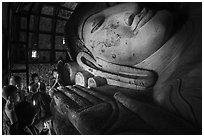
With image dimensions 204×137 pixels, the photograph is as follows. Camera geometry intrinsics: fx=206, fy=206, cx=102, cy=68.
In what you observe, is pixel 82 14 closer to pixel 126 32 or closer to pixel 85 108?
pixel 126 32

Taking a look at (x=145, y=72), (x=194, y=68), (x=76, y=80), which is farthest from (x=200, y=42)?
(x=76, y=80)

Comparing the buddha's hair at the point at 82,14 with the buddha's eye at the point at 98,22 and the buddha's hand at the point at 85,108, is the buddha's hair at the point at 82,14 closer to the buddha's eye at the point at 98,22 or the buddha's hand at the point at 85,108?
the buddha's eye at the point at 98,22

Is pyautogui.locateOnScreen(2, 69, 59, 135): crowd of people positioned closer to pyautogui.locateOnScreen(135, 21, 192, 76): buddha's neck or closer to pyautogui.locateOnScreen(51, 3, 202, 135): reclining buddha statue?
pyautogui.locateOnScreen(51, 3, 202, 135): reclining buddha statue

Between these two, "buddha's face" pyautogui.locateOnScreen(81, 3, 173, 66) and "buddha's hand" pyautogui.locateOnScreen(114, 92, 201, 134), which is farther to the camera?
"buddha's face" pyautogui.locateOnScreen(81, 3, 173, 66)

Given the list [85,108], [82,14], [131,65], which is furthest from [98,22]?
[85,108]

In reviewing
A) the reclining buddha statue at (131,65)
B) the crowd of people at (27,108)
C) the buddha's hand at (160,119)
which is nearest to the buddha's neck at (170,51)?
the reclining buddha statue at (131,65)

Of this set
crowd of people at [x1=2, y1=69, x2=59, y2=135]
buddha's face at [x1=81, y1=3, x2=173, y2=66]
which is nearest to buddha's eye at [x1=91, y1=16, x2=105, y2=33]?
buddha's face at [x1=81, y1=3, x2=173, y2=66]

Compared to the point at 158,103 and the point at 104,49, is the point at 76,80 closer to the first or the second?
the point at 104,49

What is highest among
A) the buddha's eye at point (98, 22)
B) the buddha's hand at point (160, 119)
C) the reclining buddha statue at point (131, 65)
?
the buddha's eye at point (98, 22)
